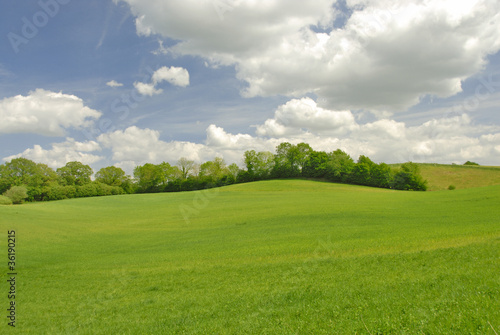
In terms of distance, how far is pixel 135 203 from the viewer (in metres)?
76.4

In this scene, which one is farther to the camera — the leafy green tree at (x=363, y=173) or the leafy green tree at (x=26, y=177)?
the leafy green tree at (x=363, y=173)

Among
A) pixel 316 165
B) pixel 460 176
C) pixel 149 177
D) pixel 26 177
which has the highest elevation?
pixel 316 165

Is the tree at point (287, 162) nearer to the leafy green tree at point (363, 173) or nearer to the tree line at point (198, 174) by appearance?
the tree line at point (198, 174)

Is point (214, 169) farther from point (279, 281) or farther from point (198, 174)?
point (279, 281)

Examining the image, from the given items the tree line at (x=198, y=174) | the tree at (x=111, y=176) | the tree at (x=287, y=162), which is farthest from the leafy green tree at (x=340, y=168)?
the tree at (x=111, y=176)

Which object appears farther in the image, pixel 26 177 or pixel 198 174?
pixel 198 174

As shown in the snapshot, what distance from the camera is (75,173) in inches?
4456

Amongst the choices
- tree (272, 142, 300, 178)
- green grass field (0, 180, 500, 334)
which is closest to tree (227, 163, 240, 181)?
tree (272, 142, 300, 178)

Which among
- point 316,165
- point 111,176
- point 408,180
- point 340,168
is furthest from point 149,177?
point 408,180

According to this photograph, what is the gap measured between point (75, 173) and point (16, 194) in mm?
31063

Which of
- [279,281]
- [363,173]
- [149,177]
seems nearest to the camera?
[279,281]

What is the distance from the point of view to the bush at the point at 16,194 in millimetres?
81625

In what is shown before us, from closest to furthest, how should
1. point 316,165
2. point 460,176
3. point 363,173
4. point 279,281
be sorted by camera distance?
point 279,281
point 363,173
point 460,176
point 316,165

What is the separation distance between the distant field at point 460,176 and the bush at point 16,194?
114198 millimetres
